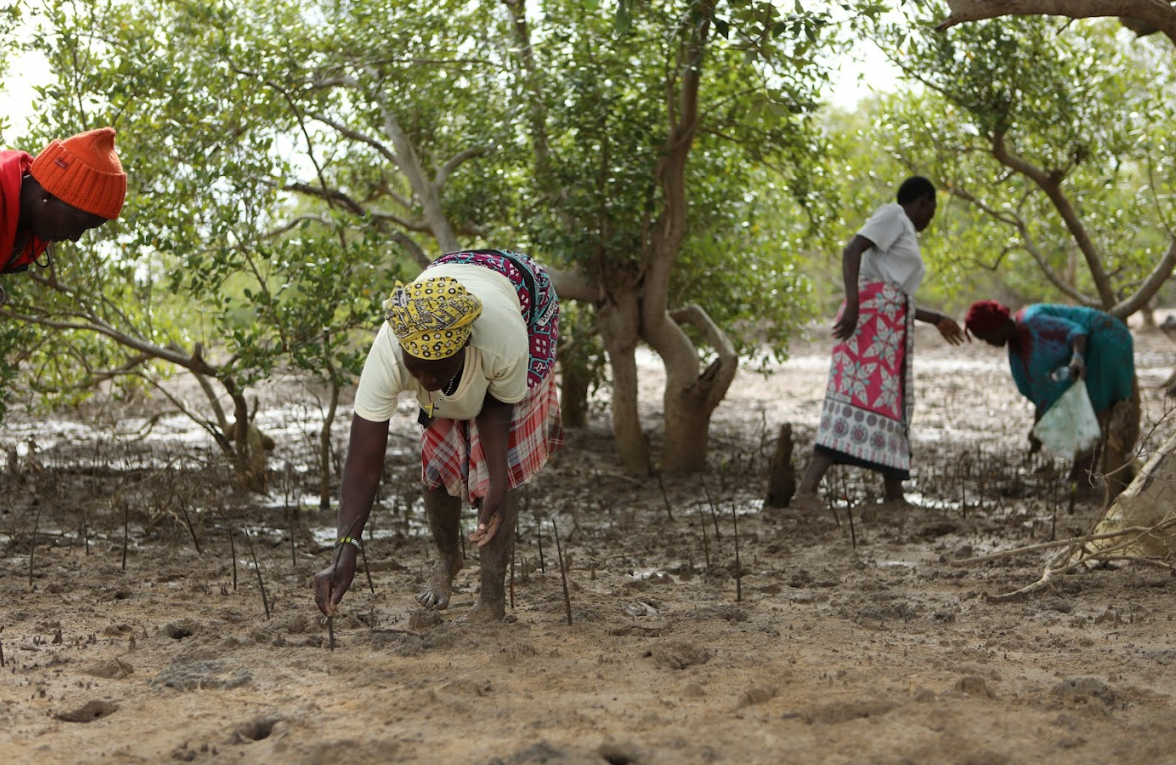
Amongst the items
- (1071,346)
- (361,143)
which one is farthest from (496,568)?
(361,143)

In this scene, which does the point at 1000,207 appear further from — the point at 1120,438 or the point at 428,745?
the point at 428,745

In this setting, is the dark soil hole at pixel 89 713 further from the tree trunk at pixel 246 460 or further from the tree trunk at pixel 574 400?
the tree trunk at pixel 574 400

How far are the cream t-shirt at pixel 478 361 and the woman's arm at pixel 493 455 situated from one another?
0.25 feet

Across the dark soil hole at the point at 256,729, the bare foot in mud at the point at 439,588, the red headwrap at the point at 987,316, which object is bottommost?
the dark soil hole at the point at 256,729

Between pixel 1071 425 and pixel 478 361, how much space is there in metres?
4.19

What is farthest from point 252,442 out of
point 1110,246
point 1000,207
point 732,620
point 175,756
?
point 1110,246

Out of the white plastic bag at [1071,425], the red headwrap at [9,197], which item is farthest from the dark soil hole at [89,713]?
the white plastic bag at [1071,425]

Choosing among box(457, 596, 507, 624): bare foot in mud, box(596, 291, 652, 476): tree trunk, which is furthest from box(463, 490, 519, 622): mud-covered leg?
box(596, 291, 652, 476): tree trunk

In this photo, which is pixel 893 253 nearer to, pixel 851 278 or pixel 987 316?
pixel 851 278

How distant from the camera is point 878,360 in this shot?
610cm

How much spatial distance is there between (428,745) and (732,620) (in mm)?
1450

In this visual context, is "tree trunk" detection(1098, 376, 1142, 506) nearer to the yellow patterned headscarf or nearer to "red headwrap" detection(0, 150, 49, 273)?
the yellow patterned headscarf

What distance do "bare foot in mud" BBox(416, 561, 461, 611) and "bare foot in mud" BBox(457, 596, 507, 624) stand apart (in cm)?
27

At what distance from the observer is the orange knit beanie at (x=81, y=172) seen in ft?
12.5
